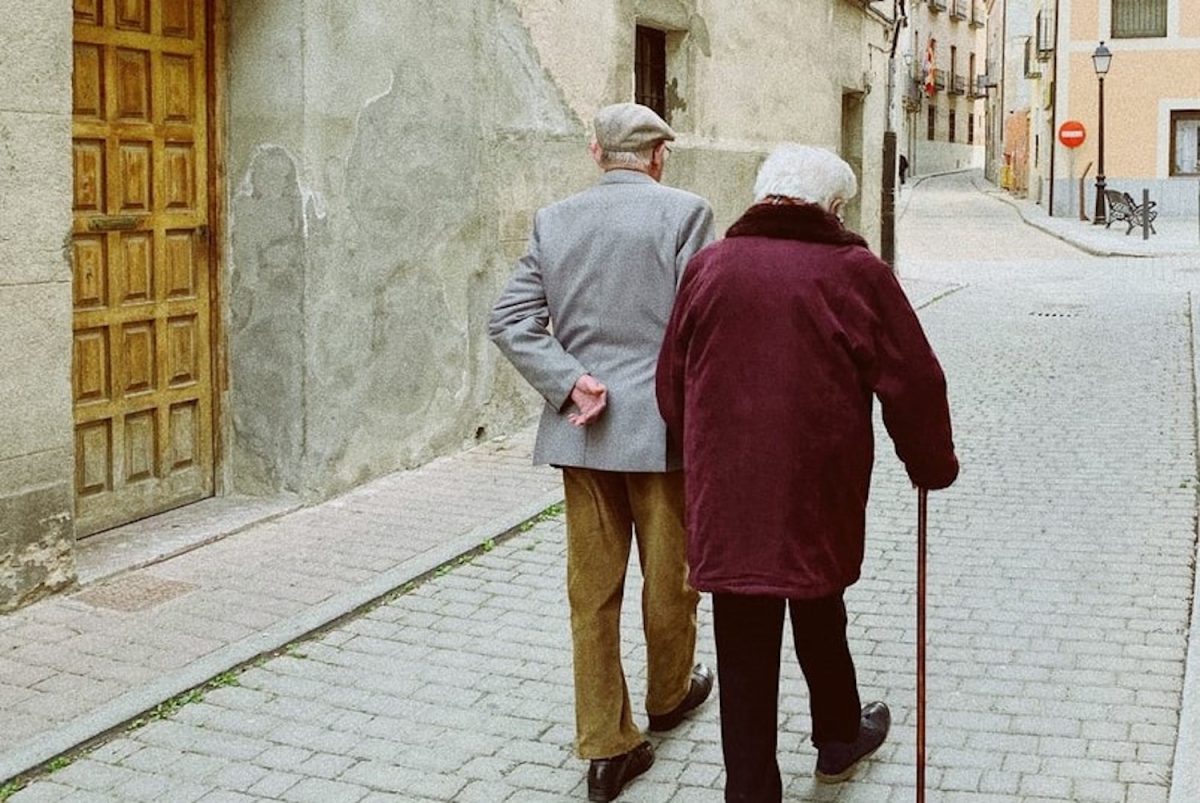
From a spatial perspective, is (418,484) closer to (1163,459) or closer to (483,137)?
(483,137)

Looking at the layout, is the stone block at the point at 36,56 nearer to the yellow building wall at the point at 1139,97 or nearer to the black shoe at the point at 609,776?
→ the black shoe at the point at 609,776

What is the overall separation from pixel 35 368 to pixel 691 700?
280 centimetres

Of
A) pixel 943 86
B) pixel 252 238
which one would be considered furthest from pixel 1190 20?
pixel 943 86

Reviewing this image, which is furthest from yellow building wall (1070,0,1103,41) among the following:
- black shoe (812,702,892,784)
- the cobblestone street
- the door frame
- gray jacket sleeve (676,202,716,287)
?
gray jacket sleeve (676,202,716,287)

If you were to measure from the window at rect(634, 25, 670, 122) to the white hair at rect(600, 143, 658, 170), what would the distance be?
7.71m

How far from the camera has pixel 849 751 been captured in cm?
441

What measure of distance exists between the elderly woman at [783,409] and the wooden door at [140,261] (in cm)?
385

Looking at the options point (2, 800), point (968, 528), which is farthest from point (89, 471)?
point (968, 528)

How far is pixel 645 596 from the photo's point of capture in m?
4.52

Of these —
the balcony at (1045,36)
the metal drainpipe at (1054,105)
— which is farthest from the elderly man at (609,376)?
the balcony at (1045,36)

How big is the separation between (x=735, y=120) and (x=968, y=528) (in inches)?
256

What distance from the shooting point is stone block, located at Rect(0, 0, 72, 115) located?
5.82m

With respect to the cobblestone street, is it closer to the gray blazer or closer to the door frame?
the gray blazer

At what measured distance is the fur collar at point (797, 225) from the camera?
3.74 metres
